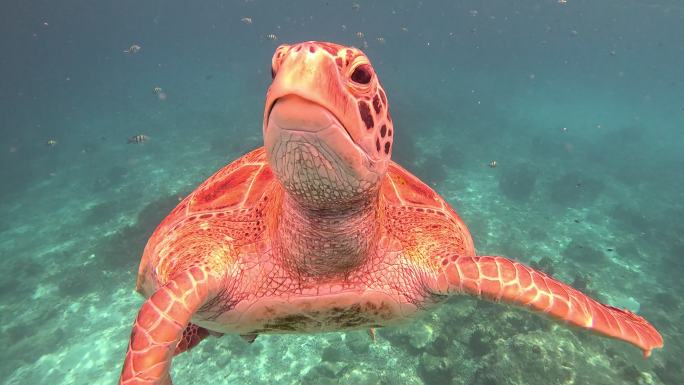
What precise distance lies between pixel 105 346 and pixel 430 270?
33.3ft

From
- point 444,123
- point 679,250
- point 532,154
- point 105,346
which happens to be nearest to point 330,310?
point 105,346

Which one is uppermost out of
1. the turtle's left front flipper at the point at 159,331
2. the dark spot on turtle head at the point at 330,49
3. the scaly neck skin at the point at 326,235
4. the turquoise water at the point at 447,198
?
the dark spot on turtle head at the point at 330,49

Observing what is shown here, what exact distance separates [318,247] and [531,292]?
1.53 metres

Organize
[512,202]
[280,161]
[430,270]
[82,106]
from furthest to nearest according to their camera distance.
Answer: [82,106]
[512,202]
[430,270]
[280,161]

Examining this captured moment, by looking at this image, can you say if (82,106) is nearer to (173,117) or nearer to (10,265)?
(173,117)

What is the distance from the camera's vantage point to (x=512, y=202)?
56.7 ft

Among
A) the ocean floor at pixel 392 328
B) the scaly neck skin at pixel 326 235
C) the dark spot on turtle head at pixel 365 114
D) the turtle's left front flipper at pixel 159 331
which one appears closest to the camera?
the dark spot on turtle head at pixel 365 114

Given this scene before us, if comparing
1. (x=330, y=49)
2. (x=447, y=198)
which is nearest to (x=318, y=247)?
(x=330, y=49)

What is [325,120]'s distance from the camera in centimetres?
156

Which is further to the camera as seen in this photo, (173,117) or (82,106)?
(82,106)

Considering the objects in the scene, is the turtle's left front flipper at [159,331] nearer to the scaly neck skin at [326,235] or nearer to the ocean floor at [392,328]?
the scaly neck skin at [326,235]

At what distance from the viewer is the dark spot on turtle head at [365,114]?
5.58 ft

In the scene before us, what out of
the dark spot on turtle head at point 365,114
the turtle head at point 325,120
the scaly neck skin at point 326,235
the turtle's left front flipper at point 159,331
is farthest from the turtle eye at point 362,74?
the turtle's left front flipper at point 159,331

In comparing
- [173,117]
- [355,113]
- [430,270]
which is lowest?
[173,117]
